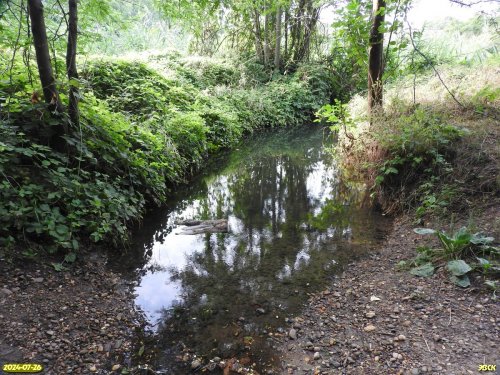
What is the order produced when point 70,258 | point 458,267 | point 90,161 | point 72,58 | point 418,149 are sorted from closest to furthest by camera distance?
point 458,267 < point 70,258 < point 72,58 < point 90,161 < point 418,149

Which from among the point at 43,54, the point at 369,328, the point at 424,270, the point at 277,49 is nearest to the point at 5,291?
the point at 43,54

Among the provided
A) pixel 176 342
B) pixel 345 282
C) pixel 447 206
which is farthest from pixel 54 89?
pixel 447 206

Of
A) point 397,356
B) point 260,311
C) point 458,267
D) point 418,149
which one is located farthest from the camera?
point 418,149

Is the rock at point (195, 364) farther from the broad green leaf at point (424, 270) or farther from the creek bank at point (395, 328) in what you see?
the broad green leaf at point (424, 270)

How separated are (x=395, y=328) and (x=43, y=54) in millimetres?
4331

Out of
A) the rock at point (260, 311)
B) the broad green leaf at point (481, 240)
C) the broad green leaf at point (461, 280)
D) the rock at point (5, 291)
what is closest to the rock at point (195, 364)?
the rock at point (260, 311)

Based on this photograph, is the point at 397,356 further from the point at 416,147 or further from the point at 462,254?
the point at 416,147

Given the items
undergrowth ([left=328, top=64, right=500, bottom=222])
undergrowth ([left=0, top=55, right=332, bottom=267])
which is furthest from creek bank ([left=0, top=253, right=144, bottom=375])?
undergrowth ([left=328, top=64, right=500, bottom=222])

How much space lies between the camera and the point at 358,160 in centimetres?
655

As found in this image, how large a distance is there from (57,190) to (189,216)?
2.42m

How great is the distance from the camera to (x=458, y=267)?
311 centimetres

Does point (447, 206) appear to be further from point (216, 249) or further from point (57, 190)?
point (57, 190)

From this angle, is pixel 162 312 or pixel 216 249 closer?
pixel 162 312

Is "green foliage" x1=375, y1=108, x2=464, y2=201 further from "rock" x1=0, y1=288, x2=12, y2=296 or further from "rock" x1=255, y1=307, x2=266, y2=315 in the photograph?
"rock" x1=0, y1=288, x2=12, y2=296
